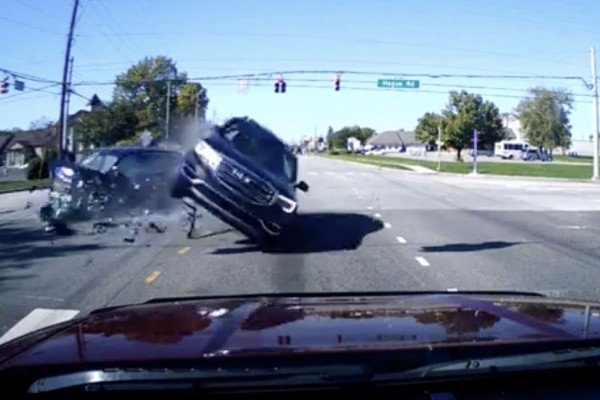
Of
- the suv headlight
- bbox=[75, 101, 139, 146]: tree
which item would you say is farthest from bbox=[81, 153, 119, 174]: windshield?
bbox=[75, 101, 139, 146]: tree

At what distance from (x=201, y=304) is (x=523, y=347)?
2.06m

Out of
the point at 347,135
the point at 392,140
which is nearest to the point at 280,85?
Answer: the point at 347,135

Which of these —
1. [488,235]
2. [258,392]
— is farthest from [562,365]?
[488,235]

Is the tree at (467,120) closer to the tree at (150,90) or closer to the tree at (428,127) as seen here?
the tree at (428,127)

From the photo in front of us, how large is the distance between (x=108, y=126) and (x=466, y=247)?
52.8 metres

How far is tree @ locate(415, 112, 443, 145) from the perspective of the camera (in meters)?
94.9

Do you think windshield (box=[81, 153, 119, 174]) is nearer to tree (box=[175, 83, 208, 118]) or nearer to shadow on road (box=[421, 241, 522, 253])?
shadow on road (box=[421, 241, 522, 253])

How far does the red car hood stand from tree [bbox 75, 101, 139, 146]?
5822 cm

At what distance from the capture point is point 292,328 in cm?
331

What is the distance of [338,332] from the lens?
3197mm

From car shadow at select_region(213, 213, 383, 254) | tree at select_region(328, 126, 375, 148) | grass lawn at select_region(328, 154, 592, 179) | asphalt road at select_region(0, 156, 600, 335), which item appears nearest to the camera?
asphalt road at select_region(0, 156, 600, 335)

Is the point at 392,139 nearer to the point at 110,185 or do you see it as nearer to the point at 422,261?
the point at 110,185

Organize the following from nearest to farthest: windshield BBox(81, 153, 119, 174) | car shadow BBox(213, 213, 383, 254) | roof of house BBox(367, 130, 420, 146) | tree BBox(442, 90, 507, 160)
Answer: car shadow BBox(213, 213, 383, 254) < windshield BBox(81, 153, 119, 174) < tree BBox(442, 90, 507, 160) < roof of house BBox(367, 130, 420, 146)

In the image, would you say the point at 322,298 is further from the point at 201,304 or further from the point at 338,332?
the point at 338,332
